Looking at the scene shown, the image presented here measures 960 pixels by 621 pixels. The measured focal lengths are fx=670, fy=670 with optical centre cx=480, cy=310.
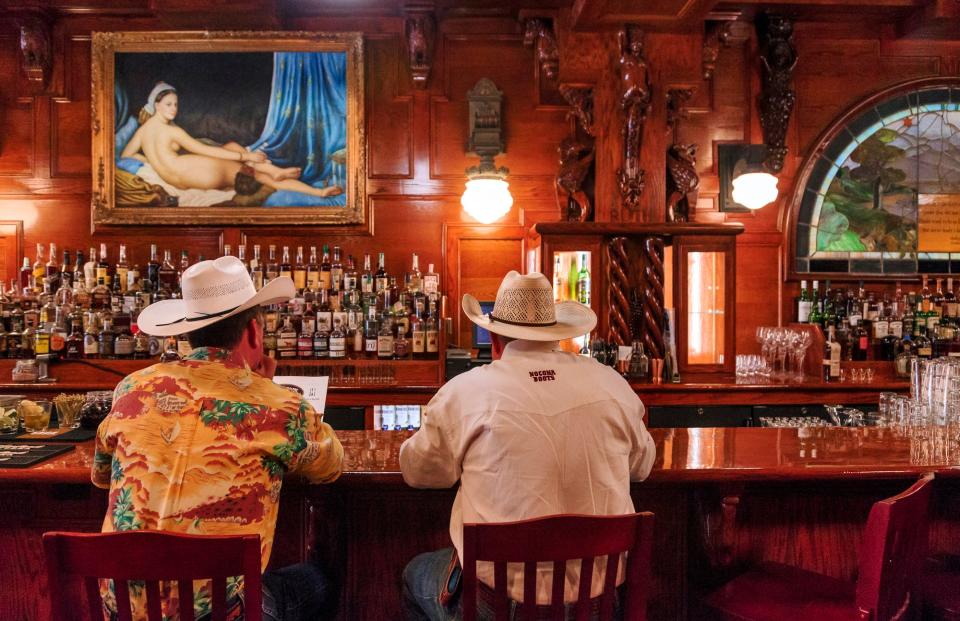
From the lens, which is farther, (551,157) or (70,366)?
(551,157)

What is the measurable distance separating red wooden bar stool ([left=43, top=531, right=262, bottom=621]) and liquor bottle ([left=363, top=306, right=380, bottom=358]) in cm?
341

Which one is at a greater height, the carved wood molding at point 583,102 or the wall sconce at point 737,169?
the carved wood molding at point 583,102

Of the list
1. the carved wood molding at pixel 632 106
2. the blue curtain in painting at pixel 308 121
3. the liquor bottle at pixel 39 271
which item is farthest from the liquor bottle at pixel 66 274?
the carved wood molding at pixel 632 106

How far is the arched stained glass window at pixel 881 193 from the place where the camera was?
539 cm

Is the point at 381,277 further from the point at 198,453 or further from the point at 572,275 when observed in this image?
the point at 198,453

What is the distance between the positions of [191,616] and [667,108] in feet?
14.7

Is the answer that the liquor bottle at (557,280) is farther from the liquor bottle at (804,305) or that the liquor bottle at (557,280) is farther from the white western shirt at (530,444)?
the white western shirt at (530,444)

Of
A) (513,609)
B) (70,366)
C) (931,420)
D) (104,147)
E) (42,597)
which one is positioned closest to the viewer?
(513,609)

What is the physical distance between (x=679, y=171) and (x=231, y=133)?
3374 mm

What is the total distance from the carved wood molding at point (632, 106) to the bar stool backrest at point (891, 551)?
10.5 feet

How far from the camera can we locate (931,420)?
2.91 m

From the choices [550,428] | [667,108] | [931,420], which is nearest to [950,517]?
[931,420]

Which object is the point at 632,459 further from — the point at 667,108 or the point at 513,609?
the point at 667,108

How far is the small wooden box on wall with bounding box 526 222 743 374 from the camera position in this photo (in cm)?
459
